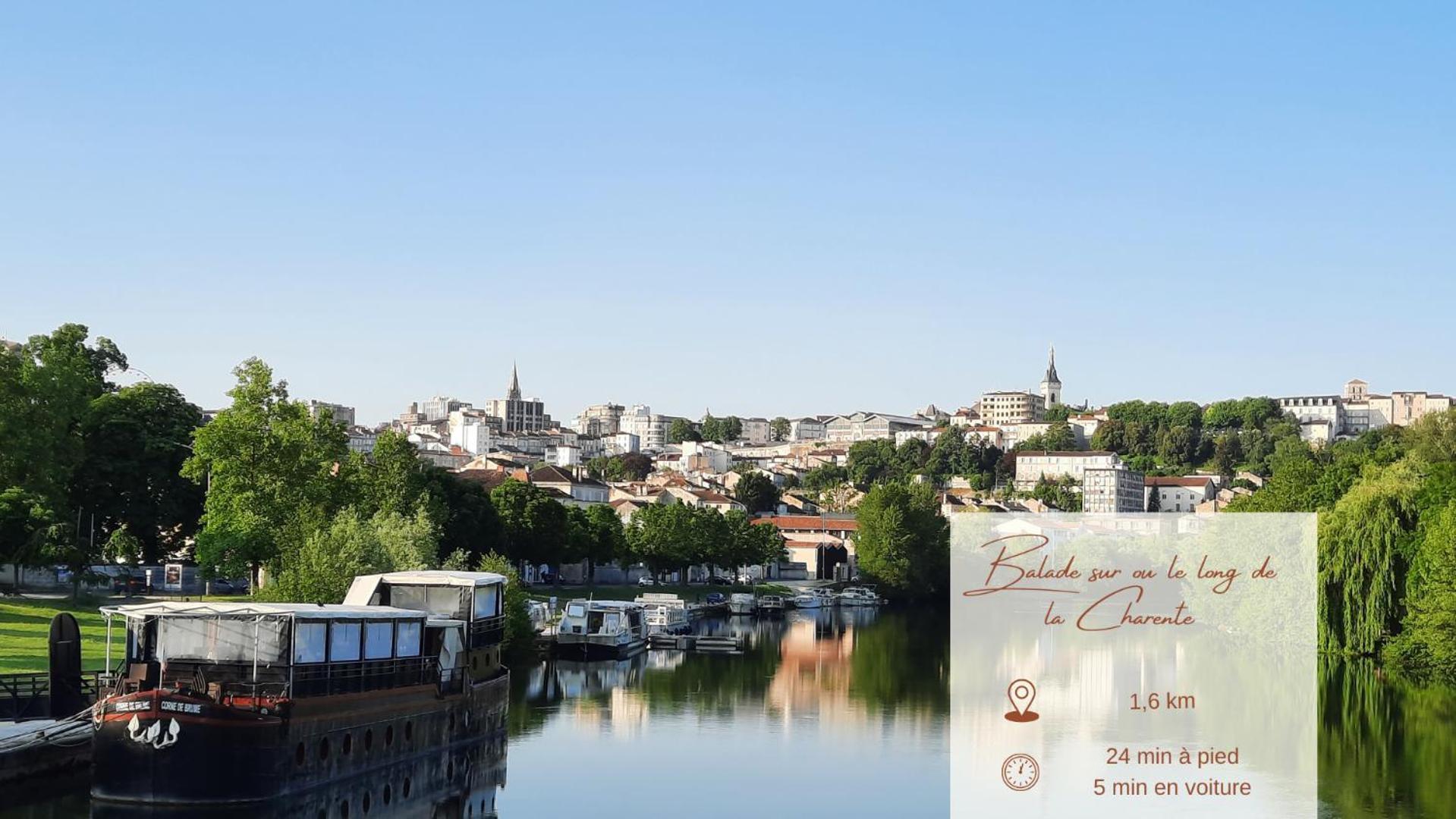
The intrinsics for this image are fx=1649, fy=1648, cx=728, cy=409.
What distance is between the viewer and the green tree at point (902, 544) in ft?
429


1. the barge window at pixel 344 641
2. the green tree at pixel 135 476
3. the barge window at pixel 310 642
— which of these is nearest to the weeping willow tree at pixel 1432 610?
the barge window at pixel 344 641

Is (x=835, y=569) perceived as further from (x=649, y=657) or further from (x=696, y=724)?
(x=696, y=724)

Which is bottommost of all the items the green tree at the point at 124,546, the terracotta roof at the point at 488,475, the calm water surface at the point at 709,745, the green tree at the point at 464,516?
the calm water surface at the point at 709,745

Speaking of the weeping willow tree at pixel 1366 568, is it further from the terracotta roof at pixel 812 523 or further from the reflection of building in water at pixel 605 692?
the terracotta roof at pixel 812 523

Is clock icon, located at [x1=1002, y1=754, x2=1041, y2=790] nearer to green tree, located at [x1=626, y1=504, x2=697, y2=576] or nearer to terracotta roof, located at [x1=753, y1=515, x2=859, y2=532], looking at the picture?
green tree, located at [x1=626, y1=504, x2=697, y2=576]

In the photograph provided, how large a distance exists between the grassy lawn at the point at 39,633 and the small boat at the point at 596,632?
21521 mm

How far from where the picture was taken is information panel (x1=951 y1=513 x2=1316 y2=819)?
35656 mm

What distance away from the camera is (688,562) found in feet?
400

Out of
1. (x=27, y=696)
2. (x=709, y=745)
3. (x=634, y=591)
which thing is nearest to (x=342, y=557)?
(x=709, y=745)

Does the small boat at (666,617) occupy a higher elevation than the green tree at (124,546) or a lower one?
lower

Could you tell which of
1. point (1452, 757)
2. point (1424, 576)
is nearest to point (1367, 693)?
point (1424, 576)

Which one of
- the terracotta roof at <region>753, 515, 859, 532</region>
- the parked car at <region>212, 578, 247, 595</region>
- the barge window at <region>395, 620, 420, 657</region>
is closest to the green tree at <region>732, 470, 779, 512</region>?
the terracotta roof at <region>753, 515, 859, 532</region>

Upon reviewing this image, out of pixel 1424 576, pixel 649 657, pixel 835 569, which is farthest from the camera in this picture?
pixel 835 569

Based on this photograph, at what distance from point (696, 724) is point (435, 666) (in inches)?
Result: 490
